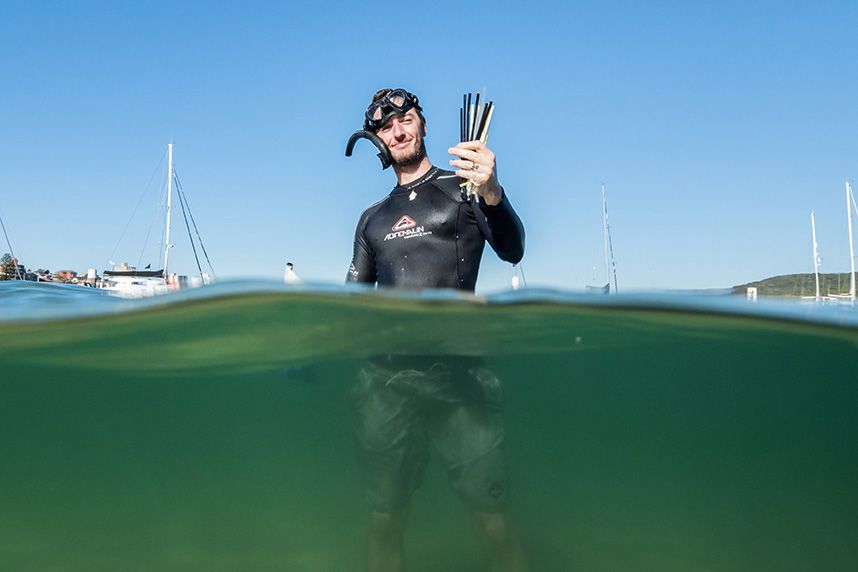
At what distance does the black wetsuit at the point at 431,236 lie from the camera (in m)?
4.22

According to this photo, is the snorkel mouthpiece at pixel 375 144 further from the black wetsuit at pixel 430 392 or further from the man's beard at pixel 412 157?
the black wetsuit at pixel 430 392

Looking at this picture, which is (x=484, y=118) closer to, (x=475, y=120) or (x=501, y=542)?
(x=475, y=120)

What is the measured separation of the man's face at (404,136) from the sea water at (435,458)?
1996mm

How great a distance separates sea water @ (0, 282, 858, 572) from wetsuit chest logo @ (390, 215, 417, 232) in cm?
180

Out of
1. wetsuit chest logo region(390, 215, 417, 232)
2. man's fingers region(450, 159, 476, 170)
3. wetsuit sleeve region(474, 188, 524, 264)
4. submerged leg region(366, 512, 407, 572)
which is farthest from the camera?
wetsuit chest logo region(390, 215, 417, 232)

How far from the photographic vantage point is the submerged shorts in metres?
4.08

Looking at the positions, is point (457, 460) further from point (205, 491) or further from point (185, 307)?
point (205, 491)

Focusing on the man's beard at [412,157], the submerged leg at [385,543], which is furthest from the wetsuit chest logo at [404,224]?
the submerged leg at [385,543]

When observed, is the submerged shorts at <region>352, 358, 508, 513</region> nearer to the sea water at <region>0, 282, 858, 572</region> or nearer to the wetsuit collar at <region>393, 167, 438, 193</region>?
the wetsuit collar at <region>393, 167, 438, 193</region>

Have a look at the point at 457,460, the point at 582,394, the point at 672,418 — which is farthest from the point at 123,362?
the point at 672,418

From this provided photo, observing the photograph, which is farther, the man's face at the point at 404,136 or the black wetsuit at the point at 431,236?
the man's face at the point at 404,136

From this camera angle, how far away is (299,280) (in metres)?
5.61

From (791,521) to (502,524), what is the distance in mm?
11102

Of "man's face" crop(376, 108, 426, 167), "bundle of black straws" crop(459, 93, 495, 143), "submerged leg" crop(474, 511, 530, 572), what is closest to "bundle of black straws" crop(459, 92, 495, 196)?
"bundle of black straws" crop(459, 93, 495, 143)
